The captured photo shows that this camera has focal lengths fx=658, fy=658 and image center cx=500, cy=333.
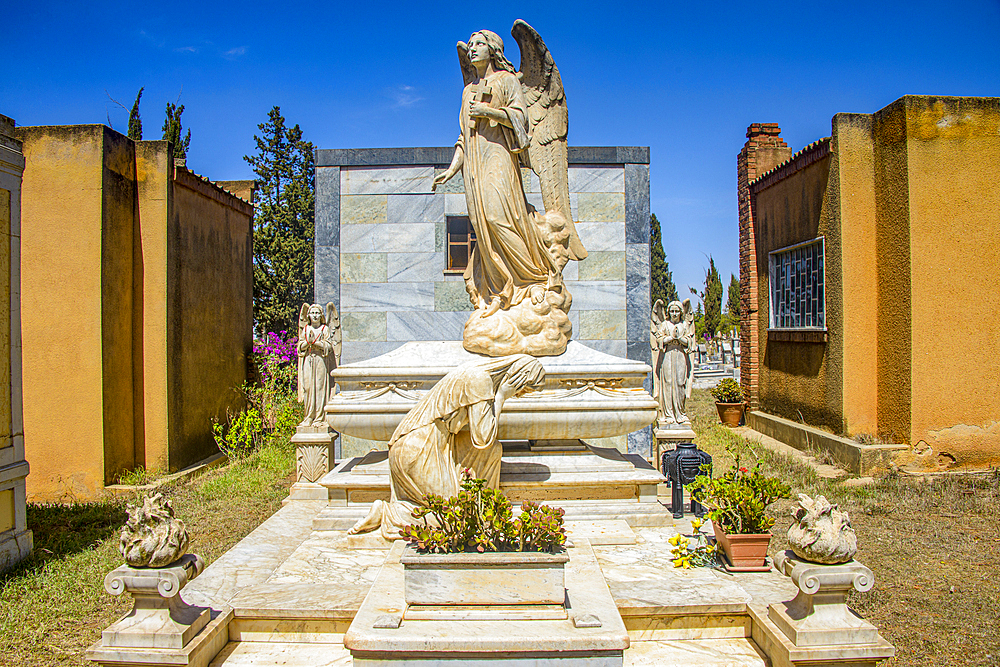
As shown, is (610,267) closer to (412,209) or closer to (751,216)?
(412,209)

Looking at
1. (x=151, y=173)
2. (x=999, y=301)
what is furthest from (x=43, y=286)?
(x=999, y=301)

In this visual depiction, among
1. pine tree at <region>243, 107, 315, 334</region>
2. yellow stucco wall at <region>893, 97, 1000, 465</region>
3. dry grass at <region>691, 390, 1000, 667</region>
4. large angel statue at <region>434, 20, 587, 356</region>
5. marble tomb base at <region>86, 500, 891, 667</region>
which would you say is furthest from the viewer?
pine tree at <region>243, 107, 315, 334</region>

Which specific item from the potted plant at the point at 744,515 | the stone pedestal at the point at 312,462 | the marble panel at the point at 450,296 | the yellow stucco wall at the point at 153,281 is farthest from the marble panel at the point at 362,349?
the potted plant at the point at 744,515

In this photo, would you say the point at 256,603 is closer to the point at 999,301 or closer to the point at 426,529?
the point at 426,529

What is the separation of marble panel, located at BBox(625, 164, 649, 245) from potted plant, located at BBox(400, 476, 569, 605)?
21.4 feet

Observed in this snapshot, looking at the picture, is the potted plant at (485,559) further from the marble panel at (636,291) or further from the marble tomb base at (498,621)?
the marble panel at (636,291)

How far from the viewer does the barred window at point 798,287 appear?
948 centimetres

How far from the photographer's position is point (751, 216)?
12.1m

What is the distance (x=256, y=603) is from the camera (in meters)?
3.75

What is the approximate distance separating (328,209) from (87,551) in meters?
5.29

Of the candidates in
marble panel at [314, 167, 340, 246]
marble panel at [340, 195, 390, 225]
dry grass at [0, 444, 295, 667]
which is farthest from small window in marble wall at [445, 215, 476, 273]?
dry grass at [0, 444, 295, 667]

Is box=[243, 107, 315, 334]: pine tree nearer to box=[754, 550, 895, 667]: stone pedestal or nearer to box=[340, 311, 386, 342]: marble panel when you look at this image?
box=[340, 311, 386, 342]: marble panel

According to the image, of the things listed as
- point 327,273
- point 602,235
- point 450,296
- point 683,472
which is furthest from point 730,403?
point 327,273

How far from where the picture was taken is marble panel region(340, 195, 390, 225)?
30.6 ft
